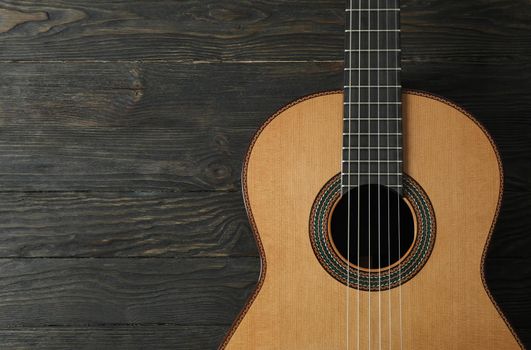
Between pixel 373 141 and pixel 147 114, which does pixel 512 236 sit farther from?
pixel 147 114

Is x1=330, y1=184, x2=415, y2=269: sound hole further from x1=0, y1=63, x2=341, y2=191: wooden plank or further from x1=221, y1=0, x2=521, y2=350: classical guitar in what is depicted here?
x1=0, y1=63, x2=341, y2=191: wooden plank

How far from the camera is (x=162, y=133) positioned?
1288 millimetres

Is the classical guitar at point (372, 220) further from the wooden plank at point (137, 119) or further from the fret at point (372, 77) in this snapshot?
the wooden plank at point (137, 119)

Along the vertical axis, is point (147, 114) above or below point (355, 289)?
above

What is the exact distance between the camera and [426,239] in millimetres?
1015

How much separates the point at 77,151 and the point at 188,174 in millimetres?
237

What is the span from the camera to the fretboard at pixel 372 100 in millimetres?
1028

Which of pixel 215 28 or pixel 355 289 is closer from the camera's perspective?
pixel 355 289

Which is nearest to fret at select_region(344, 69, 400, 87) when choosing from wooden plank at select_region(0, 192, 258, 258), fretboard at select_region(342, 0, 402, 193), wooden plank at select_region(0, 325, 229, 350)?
fretboard at select_region(342, 0, 402, 193)

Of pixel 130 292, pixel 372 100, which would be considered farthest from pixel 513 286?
pixel 130 292

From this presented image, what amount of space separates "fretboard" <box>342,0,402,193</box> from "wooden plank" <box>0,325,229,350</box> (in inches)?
19.0

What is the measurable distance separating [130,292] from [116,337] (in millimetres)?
96

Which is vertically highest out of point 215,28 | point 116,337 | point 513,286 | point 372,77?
point 215,28

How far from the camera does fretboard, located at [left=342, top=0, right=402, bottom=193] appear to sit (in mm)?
1028
